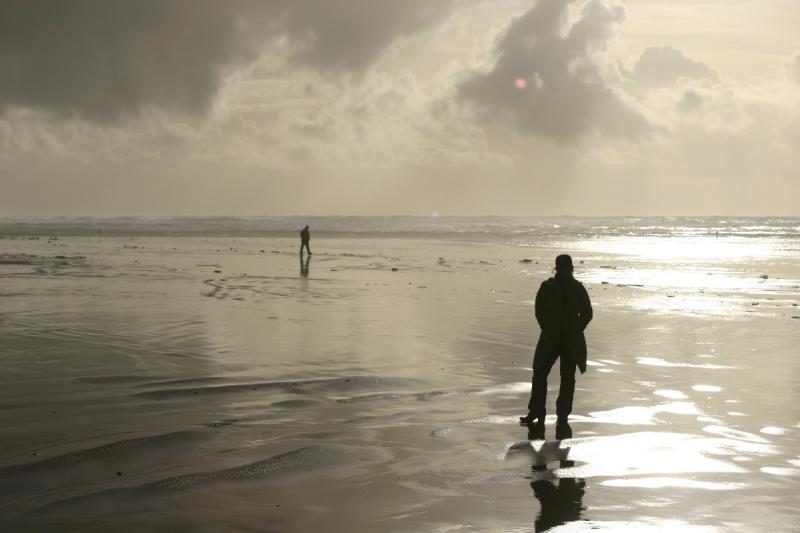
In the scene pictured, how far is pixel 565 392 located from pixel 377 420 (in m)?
2.20

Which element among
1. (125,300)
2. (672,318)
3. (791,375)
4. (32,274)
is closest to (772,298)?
(672,318)

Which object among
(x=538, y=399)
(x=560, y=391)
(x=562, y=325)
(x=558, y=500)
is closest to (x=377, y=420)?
(x=538, y=399)

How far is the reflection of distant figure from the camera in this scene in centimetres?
666

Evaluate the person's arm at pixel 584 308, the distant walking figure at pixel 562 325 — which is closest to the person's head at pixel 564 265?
the distant walking figure at pixel 562 325

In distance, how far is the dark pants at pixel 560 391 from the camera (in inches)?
393

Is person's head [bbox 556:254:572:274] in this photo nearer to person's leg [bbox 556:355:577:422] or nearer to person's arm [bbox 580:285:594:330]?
person's arm [bbox 580:285:594:330]

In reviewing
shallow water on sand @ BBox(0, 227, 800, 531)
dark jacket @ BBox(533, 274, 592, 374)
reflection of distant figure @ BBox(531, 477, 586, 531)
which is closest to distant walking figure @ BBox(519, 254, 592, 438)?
dark jacket @ BBox(533, 274, 592, 374)

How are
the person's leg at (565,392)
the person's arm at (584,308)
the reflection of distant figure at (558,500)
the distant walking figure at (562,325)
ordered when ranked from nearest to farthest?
1. the reflection of distant figure at (558,500)
2. the person's leg at (565,392)
3. the distant walking figure at (562,325)
4. the person's arm at (584,308)

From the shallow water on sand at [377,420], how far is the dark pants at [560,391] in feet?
0.99

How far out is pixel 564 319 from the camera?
409 inches

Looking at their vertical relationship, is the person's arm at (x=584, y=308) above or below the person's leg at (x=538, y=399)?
above

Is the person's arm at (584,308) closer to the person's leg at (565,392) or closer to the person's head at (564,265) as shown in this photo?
the person's head at (564,265)

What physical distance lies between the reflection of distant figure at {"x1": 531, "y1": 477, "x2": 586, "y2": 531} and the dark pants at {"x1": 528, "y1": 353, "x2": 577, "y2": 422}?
2172 mm

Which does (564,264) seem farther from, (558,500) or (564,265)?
(558,500)
